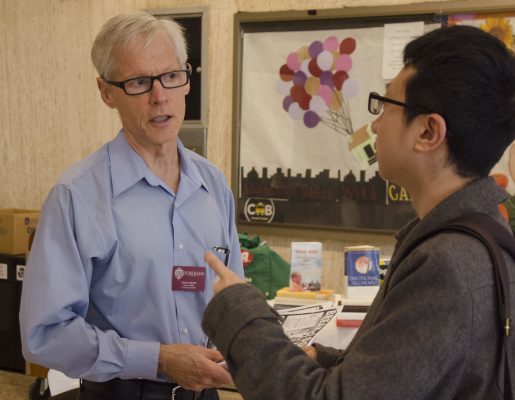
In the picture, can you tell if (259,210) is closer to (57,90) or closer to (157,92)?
(57,90)

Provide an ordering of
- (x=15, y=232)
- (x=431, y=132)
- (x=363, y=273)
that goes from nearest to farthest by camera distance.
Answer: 1. (x=431, y=132)
2. (x=363, y=273)
3. (x=15, y=232)

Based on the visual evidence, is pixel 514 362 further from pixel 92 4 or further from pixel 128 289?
pixel 92 4

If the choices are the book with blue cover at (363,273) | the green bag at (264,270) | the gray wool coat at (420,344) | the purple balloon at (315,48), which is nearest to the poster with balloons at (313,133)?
the purple balloon at (315,48)

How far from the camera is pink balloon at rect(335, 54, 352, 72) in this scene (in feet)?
12.1

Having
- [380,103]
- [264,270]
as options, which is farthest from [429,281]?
[264,270]

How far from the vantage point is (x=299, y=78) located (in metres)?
3.80

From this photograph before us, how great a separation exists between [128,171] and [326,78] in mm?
2211

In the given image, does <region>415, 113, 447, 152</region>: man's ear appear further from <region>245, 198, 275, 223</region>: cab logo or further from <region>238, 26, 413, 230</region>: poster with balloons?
<region>245, 198, 275, 223</region>: cab logo

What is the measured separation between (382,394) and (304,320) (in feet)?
3.42

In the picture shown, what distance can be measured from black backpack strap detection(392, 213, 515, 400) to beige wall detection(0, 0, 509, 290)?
2943 mm

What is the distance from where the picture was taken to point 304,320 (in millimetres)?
1971

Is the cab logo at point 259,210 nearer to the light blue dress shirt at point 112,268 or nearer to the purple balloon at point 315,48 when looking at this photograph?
the purple balloon at point 315,48

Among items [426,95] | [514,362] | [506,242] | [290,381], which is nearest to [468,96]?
[426,95]

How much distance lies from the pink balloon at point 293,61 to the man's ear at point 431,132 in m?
2.82
